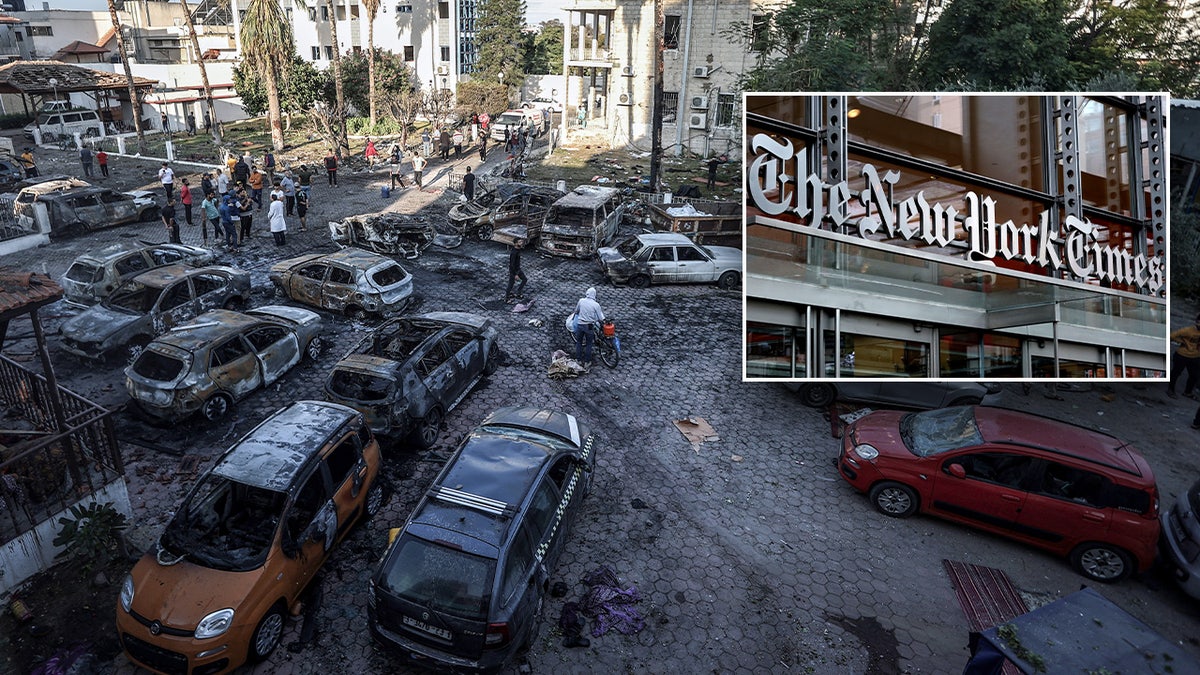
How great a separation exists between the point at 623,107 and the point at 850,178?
32373 mm

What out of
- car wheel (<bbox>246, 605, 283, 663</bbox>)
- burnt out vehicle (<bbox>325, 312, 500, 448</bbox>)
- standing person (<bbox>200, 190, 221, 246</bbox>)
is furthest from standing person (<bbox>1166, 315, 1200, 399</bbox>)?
standing person (<bbox>200, 190, 221, 246</bbox>)

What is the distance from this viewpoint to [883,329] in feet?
18.2

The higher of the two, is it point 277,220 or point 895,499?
point 277,220

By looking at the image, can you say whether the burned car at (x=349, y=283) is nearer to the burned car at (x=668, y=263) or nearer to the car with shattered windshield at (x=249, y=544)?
the burned car at (x=668, y=263)

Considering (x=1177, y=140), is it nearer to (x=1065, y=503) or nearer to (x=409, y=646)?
(x=1065, y=503)

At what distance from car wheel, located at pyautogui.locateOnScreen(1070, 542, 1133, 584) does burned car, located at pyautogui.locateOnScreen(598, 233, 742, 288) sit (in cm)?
1065

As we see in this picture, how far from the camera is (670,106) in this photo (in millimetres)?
34688

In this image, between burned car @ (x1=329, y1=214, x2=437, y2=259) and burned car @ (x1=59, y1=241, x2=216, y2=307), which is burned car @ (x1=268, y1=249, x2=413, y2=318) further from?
burned car @ (x1=329, y1=214, x2=437, y2=259)

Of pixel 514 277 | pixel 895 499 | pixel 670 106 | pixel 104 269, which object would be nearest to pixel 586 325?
pixel 514 277

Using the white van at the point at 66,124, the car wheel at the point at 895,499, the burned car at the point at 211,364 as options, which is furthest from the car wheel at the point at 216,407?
the white van at the point at 66,124

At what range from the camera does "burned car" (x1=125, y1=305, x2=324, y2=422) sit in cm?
994

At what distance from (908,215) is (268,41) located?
3730 cm

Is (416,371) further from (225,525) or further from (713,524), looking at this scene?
(713,524)

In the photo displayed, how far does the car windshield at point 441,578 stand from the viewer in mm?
5996
